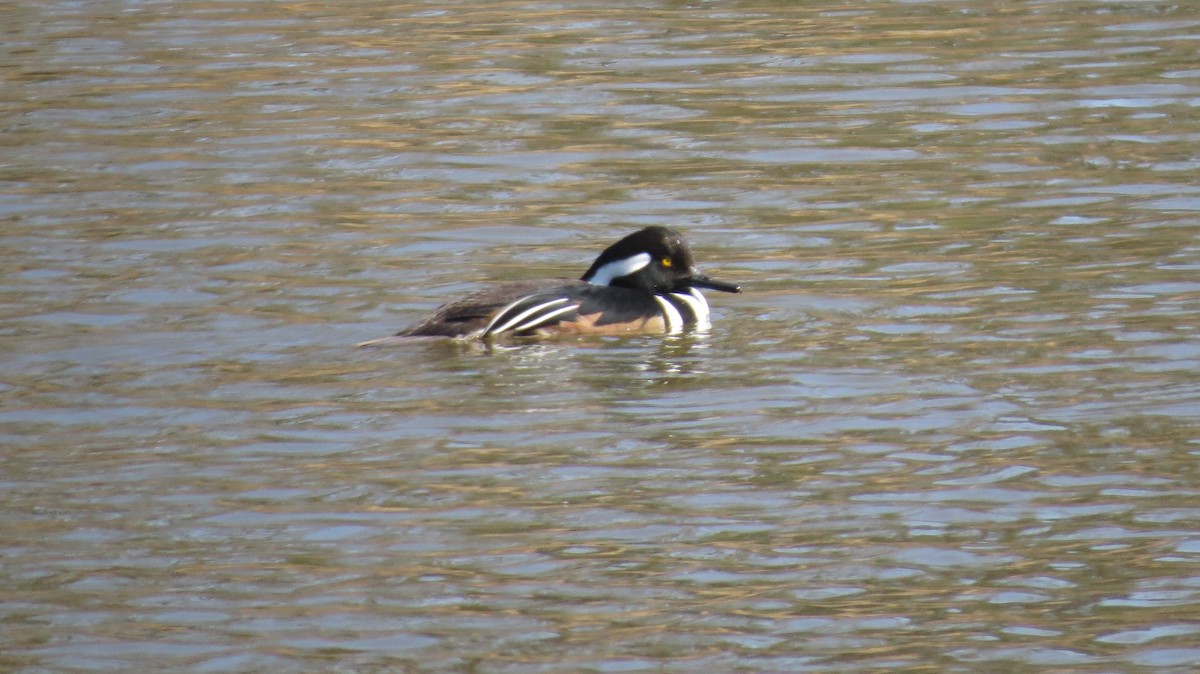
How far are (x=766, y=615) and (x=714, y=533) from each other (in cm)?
76

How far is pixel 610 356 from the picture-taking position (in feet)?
33.5

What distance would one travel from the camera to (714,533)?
728 cm

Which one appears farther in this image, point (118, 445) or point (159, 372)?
point (159, 372)

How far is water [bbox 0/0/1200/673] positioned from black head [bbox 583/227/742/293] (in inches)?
11.5

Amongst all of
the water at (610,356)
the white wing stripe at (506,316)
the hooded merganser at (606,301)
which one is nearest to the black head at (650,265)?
the hooded merganser at (606,301)

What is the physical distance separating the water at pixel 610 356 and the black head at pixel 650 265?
0.29 m

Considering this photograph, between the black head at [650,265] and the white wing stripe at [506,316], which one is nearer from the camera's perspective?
the white wing stripe at [506,316]

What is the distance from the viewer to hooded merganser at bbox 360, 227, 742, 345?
10250 millimetres

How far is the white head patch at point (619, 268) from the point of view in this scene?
428 inches

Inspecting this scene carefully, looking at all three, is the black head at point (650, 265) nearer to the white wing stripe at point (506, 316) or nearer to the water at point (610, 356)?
the water at point (610, 356)

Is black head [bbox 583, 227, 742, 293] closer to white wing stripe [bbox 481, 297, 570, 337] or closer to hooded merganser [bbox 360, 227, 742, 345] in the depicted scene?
hooded merganser [bbox 360, 227, 742, 345]

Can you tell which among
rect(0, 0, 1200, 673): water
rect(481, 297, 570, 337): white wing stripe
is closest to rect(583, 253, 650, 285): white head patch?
rect(0, 0, 1200, 673): water

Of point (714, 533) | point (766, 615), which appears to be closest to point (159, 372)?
point (714, 533)

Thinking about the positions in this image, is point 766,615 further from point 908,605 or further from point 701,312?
point 701,312
